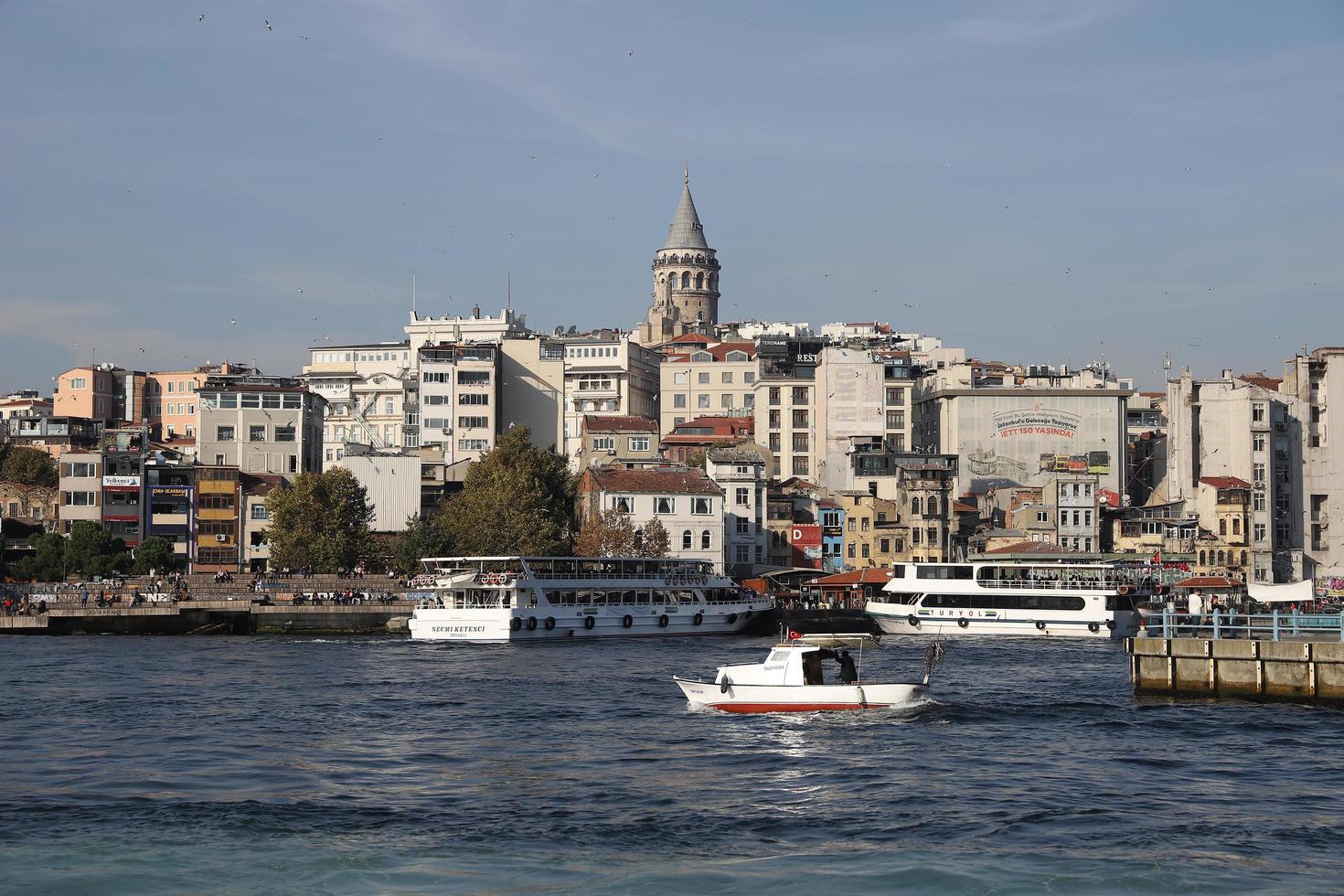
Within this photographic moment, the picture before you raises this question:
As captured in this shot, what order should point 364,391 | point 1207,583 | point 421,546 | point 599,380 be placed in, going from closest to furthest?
point 1207,583 < point 421,546 < point 599,380 < point 364,391

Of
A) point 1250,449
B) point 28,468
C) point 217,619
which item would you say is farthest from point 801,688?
point 28,468

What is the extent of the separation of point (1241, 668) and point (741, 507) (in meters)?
56.9

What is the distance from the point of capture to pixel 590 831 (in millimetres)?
26641

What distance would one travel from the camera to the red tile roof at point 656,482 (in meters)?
93.0

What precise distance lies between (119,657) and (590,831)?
127 ft

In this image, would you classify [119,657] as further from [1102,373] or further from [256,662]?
[1102,373]

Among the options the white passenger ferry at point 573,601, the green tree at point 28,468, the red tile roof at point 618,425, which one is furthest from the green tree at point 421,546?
the green tree at point 28,468

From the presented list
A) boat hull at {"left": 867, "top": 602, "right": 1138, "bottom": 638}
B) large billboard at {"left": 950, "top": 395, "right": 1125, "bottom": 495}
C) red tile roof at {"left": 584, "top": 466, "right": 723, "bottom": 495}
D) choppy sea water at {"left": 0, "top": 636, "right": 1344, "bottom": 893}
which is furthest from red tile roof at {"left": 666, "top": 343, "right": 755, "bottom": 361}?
choppy sea water at {"left": 0, "top": 636, "right": 1344, "bottom": 893}

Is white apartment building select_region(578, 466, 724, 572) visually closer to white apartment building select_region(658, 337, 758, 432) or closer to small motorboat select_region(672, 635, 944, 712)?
white apartment building select_region(658, 337, 758, 432)

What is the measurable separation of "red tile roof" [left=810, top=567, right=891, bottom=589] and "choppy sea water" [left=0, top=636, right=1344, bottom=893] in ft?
126

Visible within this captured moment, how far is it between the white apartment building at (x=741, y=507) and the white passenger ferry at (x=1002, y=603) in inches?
797

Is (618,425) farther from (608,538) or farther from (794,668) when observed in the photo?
(794,668)

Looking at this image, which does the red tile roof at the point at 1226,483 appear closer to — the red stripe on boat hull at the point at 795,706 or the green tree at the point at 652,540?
the green tree at the point at 652,540

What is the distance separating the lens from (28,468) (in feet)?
360
